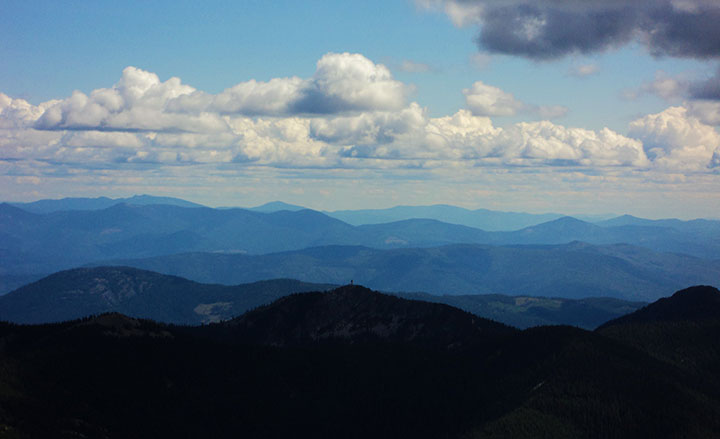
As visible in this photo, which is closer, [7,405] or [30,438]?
[30,438]

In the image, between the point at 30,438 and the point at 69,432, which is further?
the point at 69,432
